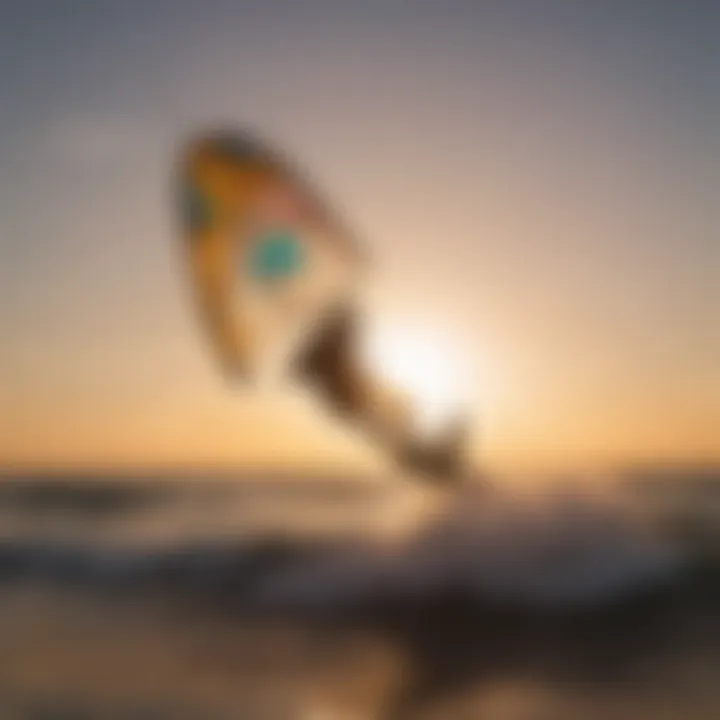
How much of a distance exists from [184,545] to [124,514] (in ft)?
0.93

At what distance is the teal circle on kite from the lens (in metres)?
1.87

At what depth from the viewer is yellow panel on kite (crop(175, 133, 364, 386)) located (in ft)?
6.10

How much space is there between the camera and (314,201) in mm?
1897

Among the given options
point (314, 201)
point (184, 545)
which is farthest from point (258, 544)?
point (314, 201)

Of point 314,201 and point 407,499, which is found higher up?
point 314,201

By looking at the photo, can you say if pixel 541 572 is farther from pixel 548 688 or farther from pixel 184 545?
pixel 184 545

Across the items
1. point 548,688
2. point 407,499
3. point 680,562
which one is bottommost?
point 548,688

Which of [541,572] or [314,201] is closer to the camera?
[314,201]

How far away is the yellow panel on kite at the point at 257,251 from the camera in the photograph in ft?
6.10

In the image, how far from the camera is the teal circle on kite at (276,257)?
187cm

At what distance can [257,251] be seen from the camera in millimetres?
1931

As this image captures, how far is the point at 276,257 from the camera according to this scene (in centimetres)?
192

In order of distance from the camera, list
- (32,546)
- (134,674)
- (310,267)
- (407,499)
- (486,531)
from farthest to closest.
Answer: (32,546)
(486,531)
(407,499)
(134,674)
(310,267)

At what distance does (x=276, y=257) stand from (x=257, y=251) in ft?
0.14
